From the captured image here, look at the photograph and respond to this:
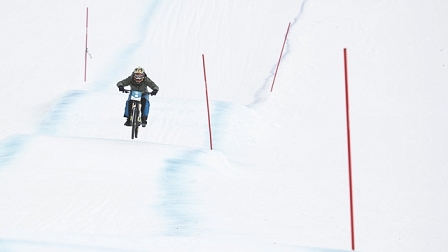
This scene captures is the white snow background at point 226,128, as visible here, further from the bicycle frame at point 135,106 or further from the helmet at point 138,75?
the helmet at point 138,75

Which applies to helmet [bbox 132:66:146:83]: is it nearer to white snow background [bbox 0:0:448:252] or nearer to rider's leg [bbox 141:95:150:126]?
rider's leg [bbox 141:95:150:126]

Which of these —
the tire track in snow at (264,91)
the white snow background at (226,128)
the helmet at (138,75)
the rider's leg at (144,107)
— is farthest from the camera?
the tire track in snow at (264,91)

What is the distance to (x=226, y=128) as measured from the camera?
481 inches

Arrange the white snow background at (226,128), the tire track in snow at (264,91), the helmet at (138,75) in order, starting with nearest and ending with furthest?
the white snow background at (226,128) < the helmet at (138,75) < the tire track in snow at (264,91)

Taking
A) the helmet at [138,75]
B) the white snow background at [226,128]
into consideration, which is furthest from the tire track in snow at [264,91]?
the helmet at [138,75]

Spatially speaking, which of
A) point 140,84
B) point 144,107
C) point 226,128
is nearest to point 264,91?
point 226,128

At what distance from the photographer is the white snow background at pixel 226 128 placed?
24.3 feet

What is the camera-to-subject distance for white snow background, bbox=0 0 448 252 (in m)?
7.41

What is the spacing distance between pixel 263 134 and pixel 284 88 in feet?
7.77

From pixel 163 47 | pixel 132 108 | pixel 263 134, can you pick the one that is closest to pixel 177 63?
pixel 163 47

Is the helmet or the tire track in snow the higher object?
the tire track in snow

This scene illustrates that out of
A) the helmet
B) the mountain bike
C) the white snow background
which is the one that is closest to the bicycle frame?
the mountain bike

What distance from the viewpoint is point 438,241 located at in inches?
304

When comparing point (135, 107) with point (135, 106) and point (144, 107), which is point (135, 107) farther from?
point (144, 107)
